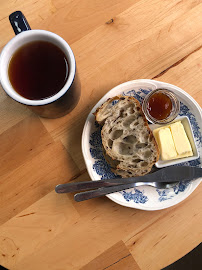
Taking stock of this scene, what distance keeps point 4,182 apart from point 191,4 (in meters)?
0.83

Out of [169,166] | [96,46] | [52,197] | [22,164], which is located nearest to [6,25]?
[96,46]

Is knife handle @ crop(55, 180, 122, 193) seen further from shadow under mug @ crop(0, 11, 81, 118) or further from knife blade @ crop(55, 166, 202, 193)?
shadow under mug @ crop(0, 11, 81, 118)

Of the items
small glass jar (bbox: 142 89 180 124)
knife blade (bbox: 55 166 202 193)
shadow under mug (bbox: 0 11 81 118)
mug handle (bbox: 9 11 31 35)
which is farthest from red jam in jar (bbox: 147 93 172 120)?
mug handle (bbox: 9 11 31 35)

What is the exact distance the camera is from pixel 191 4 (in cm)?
92

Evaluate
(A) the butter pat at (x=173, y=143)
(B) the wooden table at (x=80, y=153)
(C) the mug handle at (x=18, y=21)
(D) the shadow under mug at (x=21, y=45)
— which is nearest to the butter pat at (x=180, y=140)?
(A) the butter pat at (x=173, y=143)

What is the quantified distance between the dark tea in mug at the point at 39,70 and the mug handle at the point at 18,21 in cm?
4

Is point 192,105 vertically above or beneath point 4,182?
beneath

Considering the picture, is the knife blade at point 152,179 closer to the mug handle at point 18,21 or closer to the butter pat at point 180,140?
the butter pat at point 180,140

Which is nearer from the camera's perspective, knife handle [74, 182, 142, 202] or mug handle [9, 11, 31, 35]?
mug handle [9, 11, 31, 35]

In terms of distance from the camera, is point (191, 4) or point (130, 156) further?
point (191, 4)

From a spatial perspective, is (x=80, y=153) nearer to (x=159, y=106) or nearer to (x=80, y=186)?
(x=80, y=186)

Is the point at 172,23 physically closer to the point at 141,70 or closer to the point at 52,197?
the point at 141,70

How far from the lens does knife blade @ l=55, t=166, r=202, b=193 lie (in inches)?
31.7

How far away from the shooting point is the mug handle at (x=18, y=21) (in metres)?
0.64
